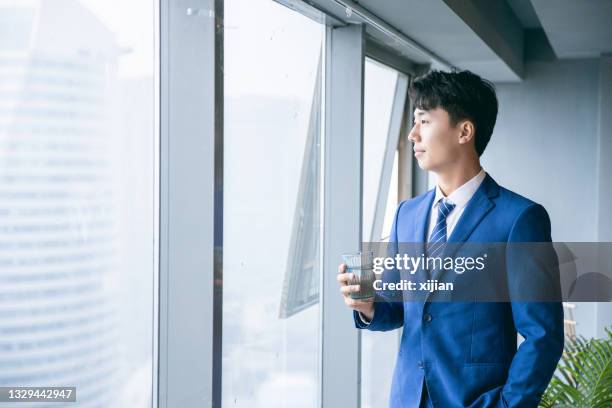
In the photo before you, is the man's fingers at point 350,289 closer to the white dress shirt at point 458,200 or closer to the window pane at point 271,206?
the white dress shirt at point 458,200

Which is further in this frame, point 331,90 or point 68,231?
point 331,90

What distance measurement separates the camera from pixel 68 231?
5.80ft

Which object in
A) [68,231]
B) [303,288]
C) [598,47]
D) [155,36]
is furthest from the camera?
[598,47]

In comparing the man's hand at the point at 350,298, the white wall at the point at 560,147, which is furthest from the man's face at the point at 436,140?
the white wall at the point at 560,147

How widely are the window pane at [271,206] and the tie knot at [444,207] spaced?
0.91 metres

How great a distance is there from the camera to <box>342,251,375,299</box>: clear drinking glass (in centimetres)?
175

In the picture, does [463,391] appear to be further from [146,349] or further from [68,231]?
[68,231]

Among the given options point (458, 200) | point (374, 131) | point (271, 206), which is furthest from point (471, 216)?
point (374, 131)

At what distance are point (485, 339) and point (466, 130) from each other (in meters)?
0.57

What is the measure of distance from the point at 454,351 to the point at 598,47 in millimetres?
3989

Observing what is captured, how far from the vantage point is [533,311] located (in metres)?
1.68

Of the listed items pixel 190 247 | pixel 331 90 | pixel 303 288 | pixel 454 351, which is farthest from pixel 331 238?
pixel 454 351

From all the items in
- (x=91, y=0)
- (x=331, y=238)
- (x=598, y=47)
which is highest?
(x=598, y=47)

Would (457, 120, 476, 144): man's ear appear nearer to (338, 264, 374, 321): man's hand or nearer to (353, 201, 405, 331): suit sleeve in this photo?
(353, 201, 405, 331): suit sleeve
